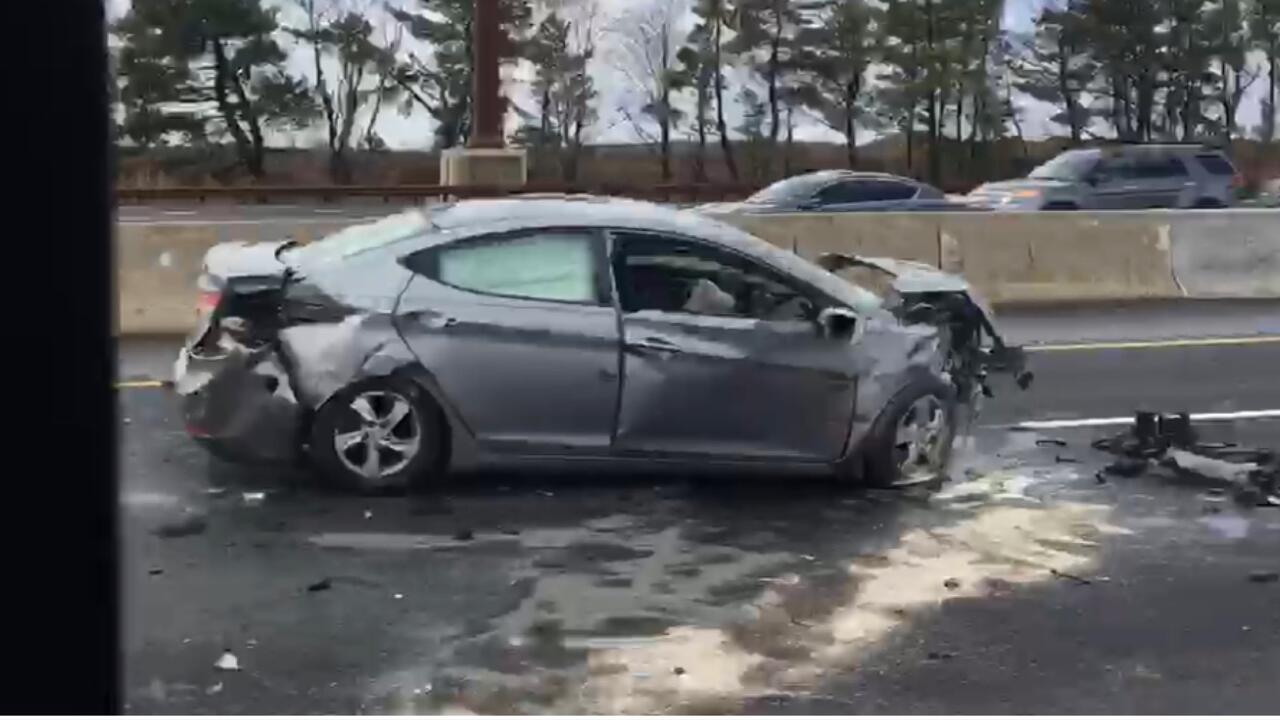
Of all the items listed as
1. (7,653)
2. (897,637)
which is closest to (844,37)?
(897,637)

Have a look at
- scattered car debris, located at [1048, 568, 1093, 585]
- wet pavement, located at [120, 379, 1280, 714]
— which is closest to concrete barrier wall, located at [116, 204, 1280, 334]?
wet pavement, located at [120, 379, 1280, 714]

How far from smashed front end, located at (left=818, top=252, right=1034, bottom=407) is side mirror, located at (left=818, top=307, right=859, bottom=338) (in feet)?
0.44

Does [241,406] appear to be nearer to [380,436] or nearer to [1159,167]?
[380,436]

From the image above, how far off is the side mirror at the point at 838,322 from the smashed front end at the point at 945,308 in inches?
5.2

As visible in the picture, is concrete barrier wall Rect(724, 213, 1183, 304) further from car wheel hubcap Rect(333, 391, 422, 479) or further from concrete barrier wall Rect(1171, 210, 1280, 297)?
car wheel hubcap Rect(333, 391, 422, 479)

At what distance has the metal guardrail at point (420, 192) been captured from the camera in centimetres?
352

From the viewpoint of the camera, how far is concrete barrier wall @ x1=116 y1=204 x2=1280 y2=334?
12.1 feet

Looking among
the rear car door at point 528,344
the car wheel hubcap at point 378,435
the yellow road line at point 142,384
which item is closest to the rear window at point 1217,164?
the rear car door at point 528,344

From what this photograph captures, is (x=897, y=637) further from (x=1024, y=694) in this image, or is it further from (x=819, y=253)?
(x=819, y=253)

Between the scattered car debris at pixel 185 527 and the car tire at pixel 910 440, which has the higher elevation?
the car tire at pixel 910 440

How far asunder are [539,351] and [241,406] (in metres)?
0.77

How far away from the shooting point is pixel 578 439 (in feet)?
12.6

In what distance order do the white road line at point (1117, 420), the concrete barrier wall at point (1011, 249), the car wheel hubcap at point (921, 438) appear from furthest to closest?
the white road line at point (1117, 420), the car wheel hubcap at point (921, 438), the concrete barrier wall at point (1011, 249)

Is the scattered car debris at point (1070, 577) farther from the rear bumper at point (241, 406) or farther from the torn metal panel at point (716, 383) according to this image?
the rear bumper at point (241, 406)
